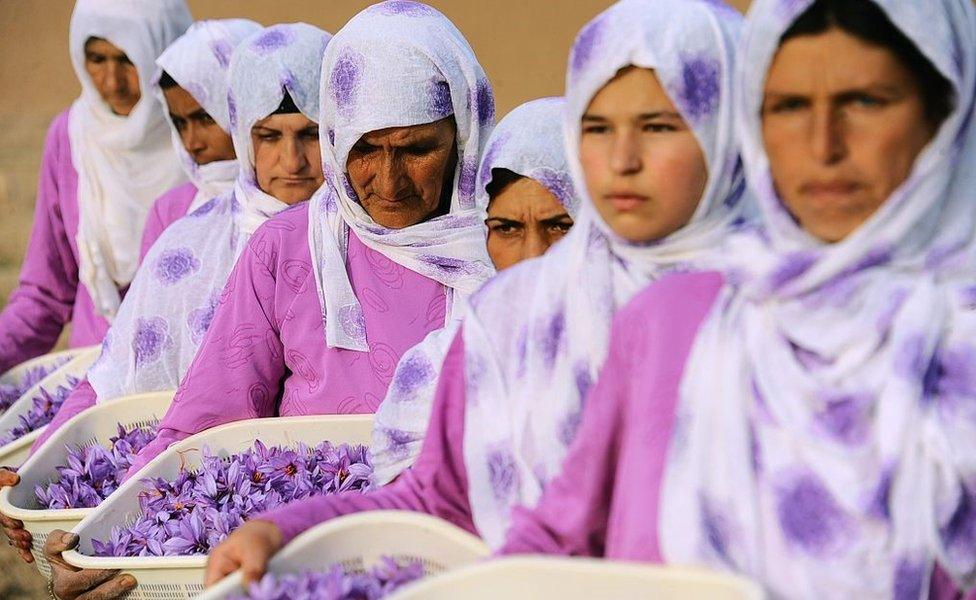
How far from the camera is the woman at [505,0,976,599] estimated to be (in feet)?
6.23

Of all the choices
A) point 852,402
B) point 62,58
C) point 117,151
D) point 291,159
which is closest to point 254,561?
point 852,402

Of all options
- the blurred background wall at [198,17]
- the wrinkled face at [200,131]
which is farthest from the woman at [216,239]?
the blurred background wall at [198,17]

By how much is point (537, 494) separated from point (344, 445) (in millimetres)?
Result: 991

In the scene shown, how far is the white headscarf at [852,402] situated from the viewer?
189cm

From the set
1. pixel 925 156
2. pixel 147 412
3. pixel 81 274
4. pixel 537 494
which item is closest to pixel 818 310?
pixel 925 156

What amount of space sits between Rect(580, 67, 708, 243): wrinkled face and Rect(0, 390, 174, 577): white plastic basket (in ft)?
5.34

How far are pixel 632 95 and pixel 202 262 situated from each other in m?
2.22

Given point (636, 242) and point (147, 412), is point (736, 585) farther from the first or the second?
point (147, 412)

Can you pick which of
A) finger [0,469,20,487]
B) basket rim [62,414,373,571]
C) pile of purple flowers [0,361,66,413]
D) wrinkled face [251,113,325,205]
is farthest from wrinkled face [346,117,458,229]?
pile of purple flowers [0,361,66,413]

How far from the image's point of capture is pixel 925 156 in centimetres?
193

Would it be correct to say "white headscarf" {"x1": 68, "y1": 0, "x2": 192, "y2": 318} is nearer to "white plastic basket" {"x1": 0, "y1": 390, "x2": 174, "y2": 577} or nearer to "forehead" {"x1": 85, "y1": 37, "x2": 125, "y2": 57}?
"forehead" {"x1": 85, "y1": 37, "x2": 125, "y2": 57}

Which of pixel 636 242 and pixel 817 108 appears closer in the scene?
pixel 817 108

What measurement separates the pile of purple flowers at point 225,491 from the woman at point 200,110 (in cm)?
151

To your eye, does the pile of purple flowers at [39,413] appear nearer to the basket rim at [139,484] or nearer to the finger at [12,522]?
the finger at [12,522]
